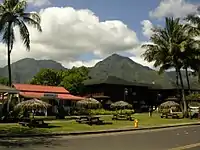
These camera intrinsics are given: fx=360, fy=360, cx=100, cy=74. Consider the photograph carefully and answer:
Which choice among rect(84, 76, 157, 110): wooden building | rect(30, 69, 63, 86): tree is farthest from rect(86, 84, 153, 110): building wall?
rect(30, 69, 63, 86): tree

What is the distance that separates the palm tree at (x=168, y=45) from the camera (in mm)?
45188

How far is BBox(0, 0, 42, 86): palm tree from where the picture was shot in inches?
1331

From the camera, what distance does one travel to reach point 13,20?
3431 cm

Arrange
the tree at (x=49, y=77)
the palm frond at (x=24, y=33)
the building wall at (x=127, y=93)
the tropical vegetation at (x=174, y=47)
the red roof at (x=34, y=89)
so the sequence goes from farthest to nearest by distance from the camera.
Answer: the tree at (x=49, y=77) < the building wall at (x=127, y=93) < the red roof at (x=34, y=89) < the tropical vegetation at (x=174, y=47) < the palm frond at (x=24, y=33)

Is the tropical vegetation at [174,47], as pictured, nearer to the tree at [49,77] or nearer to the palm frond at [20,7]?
the palm frond at [20,7]

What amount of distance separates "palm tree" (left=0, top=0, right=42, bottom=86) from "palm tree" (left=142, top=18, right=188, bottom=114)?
17.2 meters

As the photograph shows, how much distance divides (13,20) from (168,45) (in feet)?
66.8

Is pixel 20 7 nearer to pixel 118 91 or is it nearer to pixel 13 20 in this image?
pixel 13 20

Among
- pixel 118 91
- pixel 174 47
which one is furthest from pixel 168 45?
pixel 118 91

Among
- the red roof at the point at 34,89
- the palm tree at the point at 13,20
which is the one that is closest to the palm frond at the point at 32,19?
the palm tree at the point at 13,20

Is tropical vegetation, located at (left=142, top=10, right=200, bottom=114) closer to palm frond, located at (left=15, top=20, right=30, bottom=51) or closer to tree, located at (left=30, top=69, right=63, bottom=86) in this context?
palm frond, located at (left=15, top=20, right=30, bottom=51)

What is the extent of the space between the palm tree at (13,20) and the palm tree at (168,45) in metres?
17.2

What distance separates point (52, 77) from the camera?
87.5 metres

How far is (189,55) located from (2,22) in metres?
24.1
